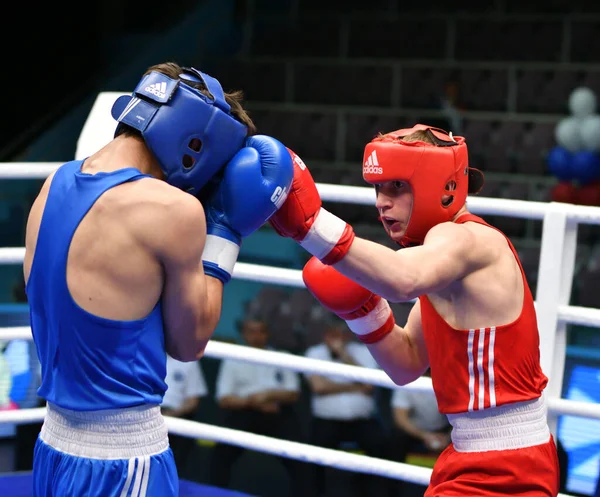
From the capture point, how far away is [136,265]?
68.7 inches

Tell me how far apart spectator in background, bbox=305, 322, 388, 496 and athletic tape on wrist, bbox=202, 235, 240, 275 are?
94.7 inches

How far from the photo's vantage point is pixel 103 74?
8469 millimetres

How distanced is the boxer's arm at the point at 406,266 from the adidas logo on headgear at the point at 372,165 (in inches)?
7.8

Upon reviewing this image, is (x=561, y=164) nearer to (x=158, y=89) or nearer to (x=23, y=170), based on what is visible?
(x=23, y=170)

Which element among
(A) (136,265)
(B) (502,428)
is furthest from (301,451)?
(A) (136,265)

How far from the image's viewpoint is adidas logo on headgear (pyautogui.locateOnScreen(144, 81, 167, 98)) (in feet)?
5.97

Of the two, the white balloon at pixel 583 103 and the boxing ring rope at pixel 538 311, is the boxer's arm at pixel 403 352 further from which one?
the white balloon at pixel 583 103

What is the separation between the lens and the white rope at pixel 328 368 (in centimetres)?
247

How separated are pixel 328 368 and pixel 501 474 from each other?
0.75 meters

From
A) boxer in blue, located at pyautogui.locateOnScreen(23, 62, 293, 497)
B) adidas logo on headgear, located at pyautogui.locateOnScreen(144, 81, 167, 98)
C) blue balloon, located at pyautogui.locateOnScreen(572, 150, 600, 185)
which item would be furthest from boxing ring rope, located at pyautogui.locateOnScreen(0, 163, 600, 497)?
blue balloon, located at pyautogui.locateOnScreen(572, 150, 600, 185)

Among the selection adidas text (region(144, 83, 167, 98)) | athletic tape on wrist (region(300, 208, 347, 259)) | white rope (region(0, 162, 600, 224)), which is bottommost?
white rope (region(0, 162, 600, 224))

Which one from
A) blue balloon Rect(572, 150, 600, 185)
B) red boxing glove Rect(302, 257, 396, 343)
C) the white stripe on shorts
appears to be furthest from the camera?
blue balloon Rect(572, 150, 600, 185)

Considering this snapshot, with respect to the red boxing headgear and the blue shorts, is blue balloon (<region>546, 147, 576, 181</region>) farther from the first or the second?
the blue shorts

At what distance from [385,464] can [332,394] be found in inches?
66.7
